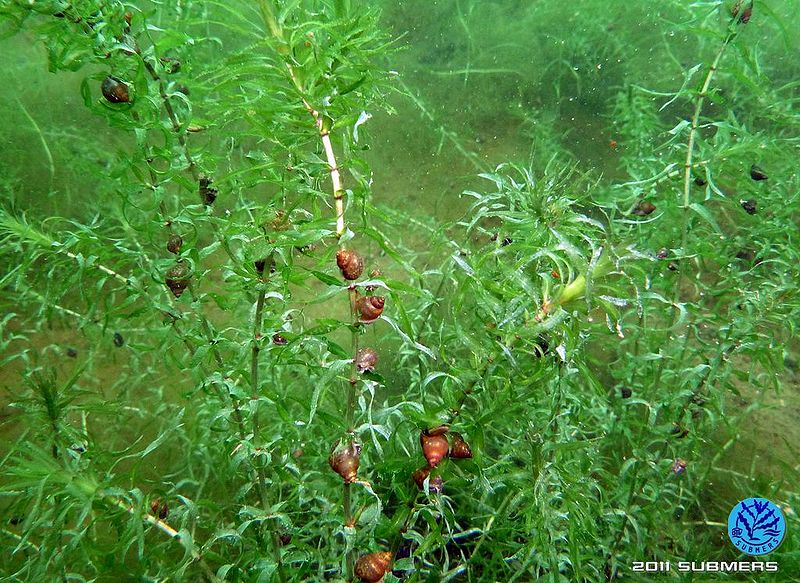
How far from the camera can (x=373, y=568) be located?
1434 millimetres

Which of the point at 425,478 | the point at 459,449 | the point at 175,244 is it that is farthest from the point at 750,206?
the point at 175,244

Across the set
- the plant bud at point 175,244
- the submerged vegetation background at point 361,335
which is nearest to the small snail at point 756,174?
the submerged vegetation background at point 361,335

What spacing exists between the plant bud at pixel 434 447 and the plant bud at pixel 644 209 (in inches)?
58.6

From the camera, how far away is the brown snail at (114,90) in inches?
52.4

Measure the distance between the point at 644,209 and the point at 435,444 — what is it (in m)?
1.60

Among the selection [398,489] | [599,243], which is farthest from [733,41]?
[398,489]

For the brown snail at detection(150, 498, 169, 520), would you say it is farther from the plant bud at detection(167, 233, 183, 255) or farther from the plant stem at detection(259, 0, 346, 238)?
the plant stem at detection(259, 0, 346, 238)

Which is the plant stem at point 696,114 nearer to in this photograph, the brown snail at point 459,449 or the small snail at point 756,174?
the small snail at point 756,174

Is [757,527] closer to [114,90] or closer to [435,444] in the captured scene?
[435,444]

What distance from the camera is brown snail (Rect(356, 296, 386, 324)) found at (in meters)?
1.19

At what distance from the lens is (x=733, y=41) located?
1.76 m

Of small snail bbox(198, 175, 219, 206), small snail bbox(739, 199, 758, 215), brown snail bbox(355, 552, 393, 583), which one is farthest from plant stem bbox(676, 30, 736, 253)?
small snail bbox(198, 175, 219, 206)

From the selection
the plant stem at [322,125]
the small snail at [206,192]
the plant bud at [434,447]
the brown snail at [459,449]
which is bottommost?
the brown snail at [459,449]

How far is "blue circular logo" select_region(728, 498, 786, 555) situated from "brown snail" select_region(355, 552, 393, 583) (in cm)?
153
